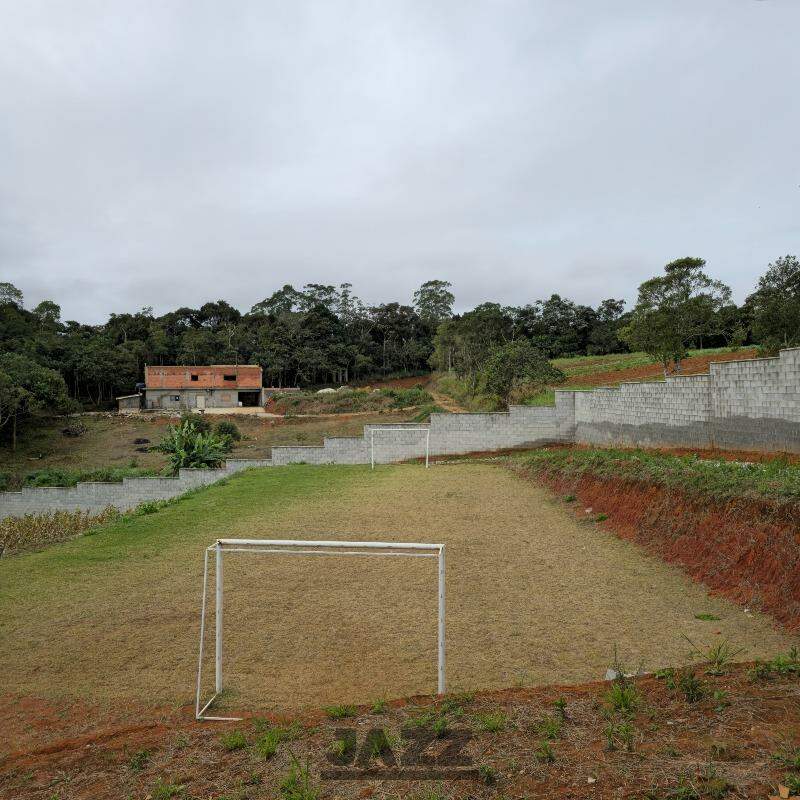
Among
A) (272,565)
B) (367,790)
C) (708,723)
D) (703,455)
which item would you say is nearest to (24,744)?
(367,790)

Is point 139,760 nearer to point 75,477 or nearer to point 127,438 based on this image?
point 75,477

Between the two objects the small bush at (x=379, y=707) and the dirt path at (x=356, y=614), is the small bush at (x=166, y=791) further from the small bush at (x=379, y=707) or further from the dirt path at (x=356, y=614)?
the small bush at (x=379, y=707)

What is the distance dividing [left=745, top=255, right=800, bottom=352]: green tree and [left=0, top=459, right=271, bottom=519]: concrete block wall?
2053 cm

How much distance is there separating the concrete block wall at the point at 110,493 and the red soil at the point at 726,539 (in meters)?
14.9

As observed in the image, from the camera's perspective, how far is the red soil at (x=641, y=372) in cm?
3281

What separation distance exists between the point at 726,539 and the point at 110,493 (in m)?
20.4

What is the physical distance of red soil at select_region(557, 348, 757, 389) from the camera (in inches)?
1292

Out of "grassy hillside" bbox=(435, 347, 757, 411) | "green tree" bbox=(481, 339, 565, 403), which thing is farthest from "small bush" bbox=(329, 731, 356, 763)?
"green tree" bbox=(481, 339, 565, 403)

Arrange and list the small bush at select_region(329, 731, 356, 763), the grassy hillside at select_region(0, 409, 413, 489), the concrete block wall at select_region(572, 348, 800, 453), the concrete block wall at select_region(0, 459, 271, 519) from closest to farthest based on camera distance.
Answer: the small bush at select_region(329, 731, 356, 763) < the concrete block wall at select_region(572, 348, 800, 453) < the concrete block wall at select_region(0, 459, 271, 519) < the grassy hillside at select_region(0, 409, 413, 489)

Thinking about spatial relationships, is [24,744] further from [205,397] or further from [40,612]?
[205,397]

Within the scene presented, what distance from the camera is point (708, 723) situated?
160 inches

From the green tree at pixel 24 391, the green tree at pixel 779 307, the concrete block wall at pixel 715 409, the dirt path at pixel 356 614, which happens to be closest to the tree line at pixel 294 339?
the green tree at pixel 24 391

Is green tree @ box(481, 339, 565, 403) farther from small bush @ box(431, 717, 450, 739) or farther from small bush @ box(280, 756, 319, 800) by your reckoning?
small bush @ box(280, 756, 319, 800)

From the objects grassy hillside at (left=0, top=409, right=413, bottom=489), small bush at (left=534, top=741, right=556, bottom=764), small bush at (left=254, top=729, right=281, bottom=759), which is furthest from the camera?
grassy hillside at (left=0, top=409, right=413, bottom=489)
